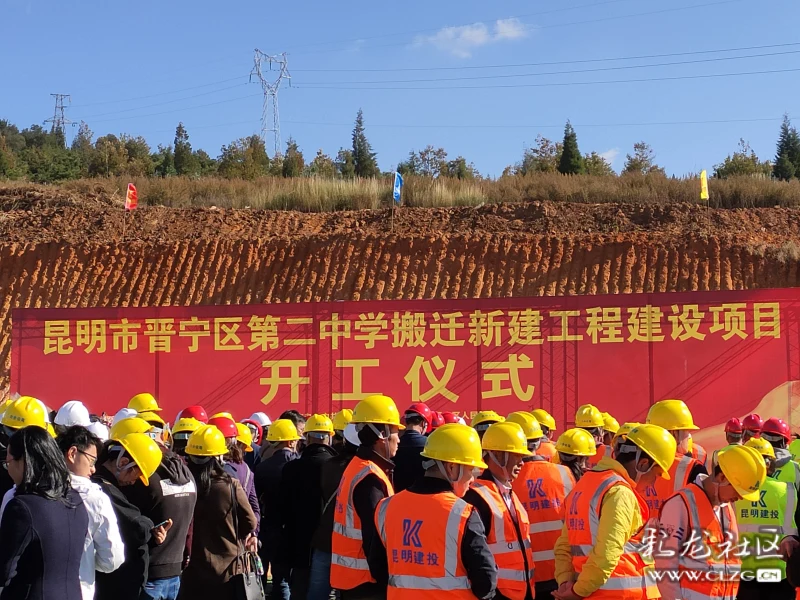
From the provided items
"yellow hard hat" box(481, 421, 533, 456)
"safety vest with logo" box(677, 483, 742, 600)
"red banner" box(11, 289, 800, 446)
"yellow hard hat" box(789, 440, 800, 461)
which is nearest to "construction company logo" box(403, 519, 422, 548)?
"yellow hard hat" box(481, 421, 533, 456)

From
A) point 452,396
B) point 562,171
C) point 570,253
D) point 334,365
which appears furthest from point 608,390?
point 562,171

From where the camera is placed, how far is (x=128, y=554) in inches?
218

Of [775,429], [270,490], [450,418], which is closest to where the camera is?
[775,429]

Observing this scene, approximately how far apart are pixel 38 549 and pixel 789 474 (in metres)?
5.02

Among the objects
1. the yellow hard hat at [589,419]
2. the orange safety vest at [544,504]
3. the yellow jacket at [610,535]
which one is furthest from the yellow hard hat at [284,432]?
the yellow jacket at [610,535]

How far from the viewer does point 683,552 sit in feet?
Answer: 16.4

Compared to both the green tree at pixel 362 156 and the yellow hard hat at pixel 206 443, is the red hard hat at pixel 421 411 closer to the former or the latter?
the yellow hard hat at pixel 206 443

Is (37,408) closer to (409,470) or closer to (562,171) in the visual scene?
(409,470)

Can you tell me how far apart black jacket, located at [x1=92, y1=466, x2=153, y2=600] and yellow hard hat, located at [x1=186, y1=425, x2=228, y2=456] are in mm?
748

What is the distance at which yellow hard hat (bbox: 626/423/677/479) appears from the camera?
5.01m

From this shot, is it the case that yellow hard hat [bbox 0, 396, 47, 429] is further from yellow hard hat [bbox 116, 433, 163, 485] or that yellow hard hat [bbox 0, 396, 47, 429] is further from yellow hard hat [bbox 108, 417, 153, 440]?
yellow hard hat [bbox 116, 433, 163, 485]

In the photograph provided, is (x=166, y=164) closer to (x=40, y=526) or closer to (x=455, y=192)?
(x=455, y=192)

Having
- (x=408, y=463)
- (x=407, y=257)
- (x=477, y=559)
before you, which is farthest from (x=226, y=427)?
(x=407, y=257)

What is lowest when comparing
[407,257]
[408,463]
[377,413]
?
[408,463]
